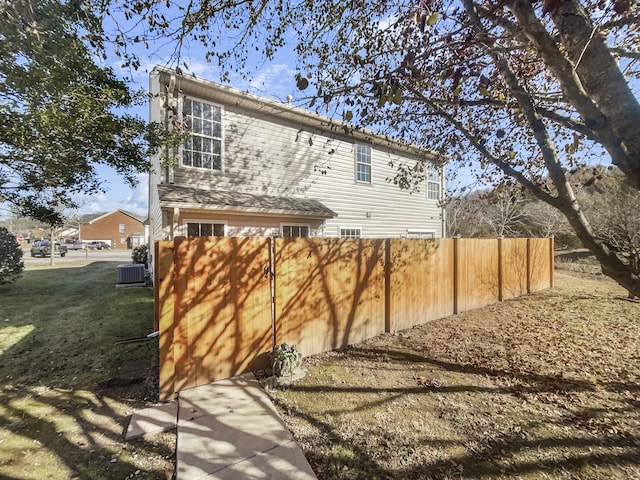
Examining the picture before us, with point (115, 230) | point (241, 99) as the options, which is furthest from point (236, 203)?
point (115, 230)

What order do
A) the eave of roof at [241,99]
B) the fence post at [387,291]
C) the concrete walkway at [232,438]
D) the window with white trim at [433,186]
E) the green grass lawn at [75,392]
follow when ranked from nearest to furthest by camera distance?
the concrete walkway at [232,438], the green grass lawn at [75,392], the fence post at [387,291], the eave of roof at [241,99], the window with white trim at [433,186]

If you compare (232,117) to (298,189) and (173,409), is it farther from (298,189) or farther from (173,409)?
(173,409)

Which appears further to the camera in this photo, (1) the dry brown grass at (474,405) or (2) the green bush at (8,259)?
(2) the green bush at (8,259)

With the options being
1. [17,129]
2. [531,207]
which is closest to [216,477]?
[17,129]

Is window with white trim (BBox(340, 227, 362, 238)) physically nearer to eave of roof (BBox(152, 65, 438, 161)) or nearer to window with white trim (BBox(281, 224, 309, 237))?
window with white trim (BBox(281, 224, 309, 237))

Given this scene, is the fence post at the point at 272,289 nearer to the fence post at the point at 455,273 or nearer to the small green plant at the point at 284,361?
the small green plant at the point at 284,361

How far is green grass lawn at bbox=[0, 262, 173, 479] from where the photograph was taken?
8.34ft

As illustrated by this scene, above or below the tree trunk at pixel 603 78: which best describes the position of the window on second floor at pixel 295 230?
below

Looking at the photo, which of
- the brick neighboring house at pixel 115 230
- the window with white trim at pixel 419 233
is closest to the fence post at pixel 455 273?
the window with white trim at pixel 419 233

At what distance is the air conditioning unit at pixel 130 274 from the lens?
11305 millimetres

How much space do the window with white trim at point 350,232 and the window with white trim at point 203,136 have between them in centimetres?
491

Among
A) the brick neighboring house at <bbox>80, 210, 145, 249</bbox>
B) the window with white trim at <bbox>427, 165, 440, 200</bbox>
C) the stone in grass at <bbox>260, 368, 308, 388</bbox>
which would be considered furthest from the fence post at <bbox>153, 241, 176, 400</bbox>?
the brick neighboring house at <bbox>80, 210, 145, 249</bbox>

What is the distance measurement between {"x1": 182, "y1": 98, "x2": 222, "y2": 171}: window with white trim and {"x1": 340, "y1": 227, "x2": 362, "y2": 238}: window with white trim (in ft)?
16.1

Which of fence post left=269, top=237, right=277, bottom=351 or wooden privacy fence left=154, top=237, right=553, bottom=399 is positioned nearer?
wooden privacy fence left=154, top=237, right=553, bottom=399
